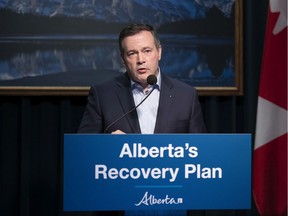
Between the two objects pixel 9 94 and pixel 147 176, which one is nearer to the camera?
pixel 147 176

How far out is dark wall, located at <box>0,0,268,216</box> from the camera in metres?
3.39

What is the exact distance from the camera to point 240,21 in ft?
11.3

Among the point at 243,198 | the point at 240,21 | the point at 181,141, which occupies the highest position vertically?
the point at 240,21

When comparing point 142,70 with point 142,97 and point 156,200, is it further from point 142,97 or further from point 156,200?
point 156,200

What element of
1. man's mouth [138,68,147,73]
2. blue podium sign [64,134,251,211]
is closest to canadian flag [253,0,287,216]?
man's mouth [138,68,147,73]

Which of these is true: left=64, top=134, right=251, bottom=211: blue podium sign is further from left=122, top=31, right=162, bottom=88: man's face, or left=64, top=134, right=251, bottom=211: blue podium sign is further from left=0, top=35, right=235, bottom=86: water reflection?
left=0, top=35, right=235, bottom=86: water reflection

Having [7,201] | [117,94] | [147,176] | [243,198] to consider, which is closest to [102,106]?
[117,94]

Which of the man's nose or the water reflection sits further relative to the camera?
the water reflection

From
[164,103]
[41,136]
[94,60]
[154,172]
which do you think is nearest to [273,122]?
[164,103]

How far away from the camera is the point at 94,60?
3393mm

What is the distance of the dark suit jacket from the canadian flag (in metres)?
0.79

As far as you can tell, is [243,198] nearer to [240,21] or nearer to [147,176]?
[147,176]

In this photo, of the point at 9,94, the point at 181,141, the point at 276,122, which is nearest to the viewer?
the point at 181,141

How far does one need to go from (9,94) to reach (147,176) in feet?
6.36
